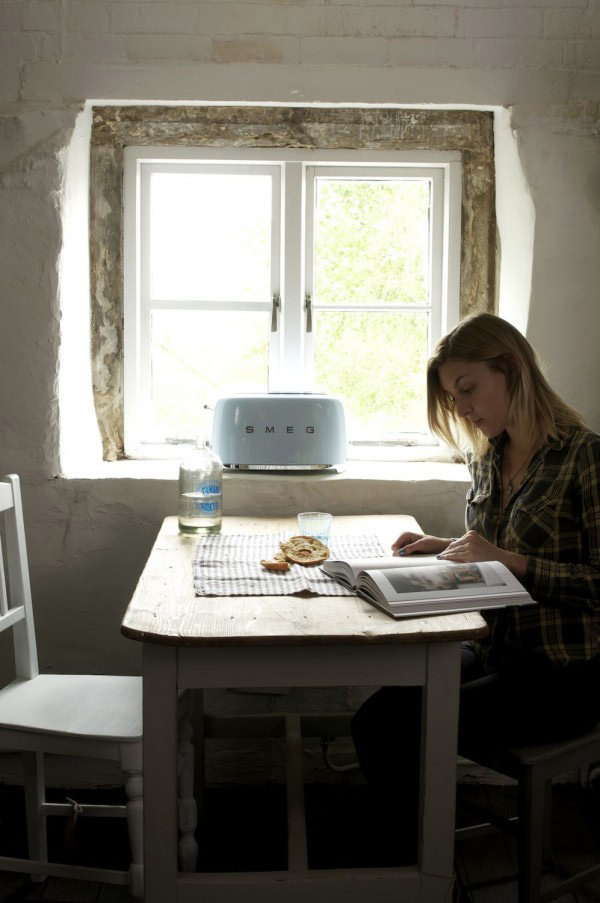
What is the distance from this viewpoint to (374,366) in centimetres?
235

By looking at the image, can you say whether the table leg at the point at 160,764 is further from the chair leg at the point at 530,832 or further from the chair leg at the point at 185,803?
the chair leg at the point at 530,832

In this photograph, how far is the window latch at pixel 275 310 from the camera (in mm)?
2314

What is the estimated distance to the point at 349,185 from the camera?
2318 millimetres

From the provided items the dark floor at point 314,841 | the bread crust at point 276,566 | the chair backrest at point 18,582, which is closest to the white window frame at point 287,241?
the chair backrest at point 18,582

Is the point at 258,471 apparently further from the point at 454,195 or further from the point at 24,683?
the point at 454,195

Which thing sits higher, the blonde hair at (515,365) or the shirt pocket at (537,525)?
the blonde hair at (515,365)

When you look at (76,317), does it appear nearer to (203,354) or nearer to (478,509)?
(203,354)

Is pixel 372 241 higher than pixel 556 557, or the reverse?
pixel 372 241

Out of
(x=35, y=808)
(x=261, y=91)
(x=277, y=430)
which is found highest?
(x=261, y=91)

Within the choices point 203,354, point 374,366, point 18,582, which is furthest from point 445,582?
point 203,354

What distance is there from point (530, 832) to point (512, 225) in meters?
1.45

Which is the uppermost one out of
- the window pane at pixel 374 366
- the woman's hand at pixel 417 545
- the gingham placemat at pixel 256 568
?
the window pane at pixel 374 366

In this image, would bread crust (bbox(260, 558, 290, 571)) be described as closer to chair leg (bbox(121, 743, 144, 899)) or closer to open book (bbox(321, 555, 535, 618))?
open book (bbox(321, 555, 535, 618))

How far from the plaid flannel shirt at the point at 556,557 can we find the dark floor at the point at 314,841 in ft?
1.94
